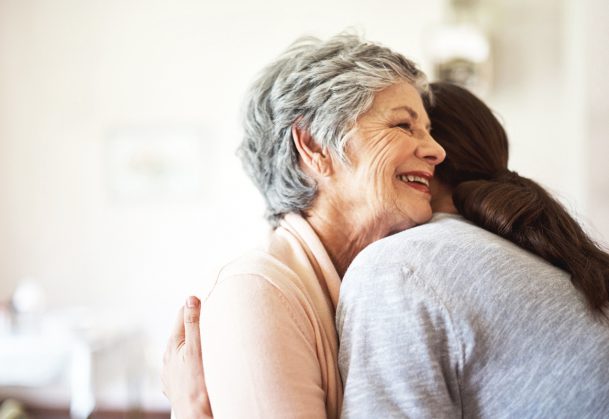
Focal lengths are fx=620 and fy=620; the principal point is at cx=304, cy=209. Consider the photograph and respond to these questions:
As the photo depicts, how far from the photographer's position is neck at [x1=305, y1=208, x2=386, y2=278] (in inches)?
49.3

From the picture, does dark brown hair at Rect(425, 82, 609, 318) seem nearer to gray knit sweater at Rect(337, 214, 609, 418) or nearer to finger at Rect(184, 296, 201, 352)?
gray knit sweater at Rect(337, 214, 609, 418)

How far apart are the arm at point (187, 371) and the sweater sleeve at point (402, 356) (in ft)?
1.03

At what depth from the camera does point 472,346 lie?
0.82 metres

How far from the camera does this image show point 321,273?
1133 mm

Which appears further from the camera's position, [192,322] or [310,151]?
[310,151]

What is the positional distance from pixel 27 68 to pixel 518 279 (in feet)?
15.1

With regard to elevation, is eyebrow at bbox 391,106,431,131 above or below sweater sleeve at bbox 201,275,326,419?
above

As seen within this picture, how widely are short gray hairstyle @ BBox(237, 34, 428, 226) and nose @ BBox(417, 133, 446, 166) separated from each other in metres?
0.13

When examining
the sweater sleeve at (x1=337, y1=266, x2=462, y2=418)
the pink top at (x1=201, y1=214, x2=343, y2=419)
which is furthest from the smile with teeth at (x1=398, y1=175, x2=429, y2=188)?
the sweater sleeve at (x1=337, y1=266, x2=462, y2=418)

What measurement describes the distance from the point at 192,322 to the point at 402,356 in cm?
44

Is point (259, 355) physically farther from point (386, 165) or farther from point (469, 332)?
point (386, 165)

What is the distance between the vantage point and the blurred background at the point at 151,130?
152 inches

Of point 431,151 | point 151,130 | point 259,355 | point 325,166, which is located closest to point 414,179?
point 431,151

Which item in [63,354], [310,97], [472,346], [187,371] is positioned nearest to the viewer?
[472,346]
